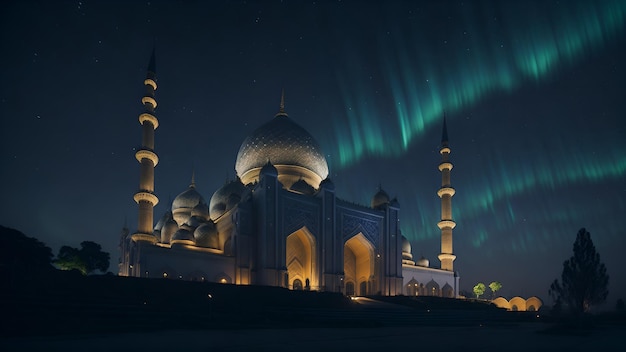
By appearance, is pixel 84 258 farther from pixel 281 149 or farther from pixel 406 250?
pixel 406 250

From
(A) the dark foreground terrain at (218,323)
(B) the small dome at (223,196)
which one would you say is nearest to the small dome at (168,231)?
(B) the small dome at (223,196)

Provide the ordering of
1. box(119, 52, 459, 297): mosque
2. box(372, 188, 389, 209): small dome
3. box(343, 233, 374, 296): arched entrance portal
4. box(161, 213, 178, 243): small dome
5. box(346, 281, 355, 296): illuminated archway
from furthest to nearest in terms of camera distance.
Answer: box(372, 188, 389, 209): small dome → box(346, 281, 355, 296): illuminated archway → box(343, 233, 374, 296): arched entrance portal → box(161, 213, 178, 243): small dome → box(119, 52, 459, 297): mosque

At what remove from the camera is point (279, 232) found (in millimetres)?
29438

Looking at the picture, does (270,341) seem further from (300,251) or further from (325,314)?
(300,251)

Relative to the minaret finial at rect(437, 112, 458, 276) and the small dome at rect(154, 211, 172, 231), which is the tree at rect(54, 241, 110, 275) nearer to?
the small dome at rect(154, 211, 172, 231)

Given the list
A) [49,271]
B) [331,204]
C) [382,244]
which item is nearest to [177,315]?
[49,271]

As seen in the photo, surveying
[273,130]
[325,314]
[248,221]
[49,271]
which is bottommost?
[325,314]

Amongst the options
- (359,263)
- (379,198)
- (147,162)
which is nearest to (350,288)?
(359,263)

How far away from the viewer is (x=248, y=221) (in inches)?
1176

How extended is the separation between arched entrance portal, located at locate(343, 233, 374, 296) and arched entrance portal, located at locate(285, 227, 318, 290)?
4.10 metres

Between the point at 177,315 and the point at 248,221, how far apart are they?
617 inches

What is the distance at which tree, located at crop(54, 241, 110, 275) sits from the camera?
1422 inches

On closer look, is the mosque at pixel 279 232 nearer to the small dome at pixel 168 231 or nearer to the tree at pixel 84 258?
the small dome at pixel 168 231

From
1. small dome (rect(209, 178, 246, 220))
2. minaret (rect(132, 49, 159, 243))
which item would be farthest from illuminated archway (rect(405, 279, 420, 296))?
minaret (rect(132, 49, 159, 243))
